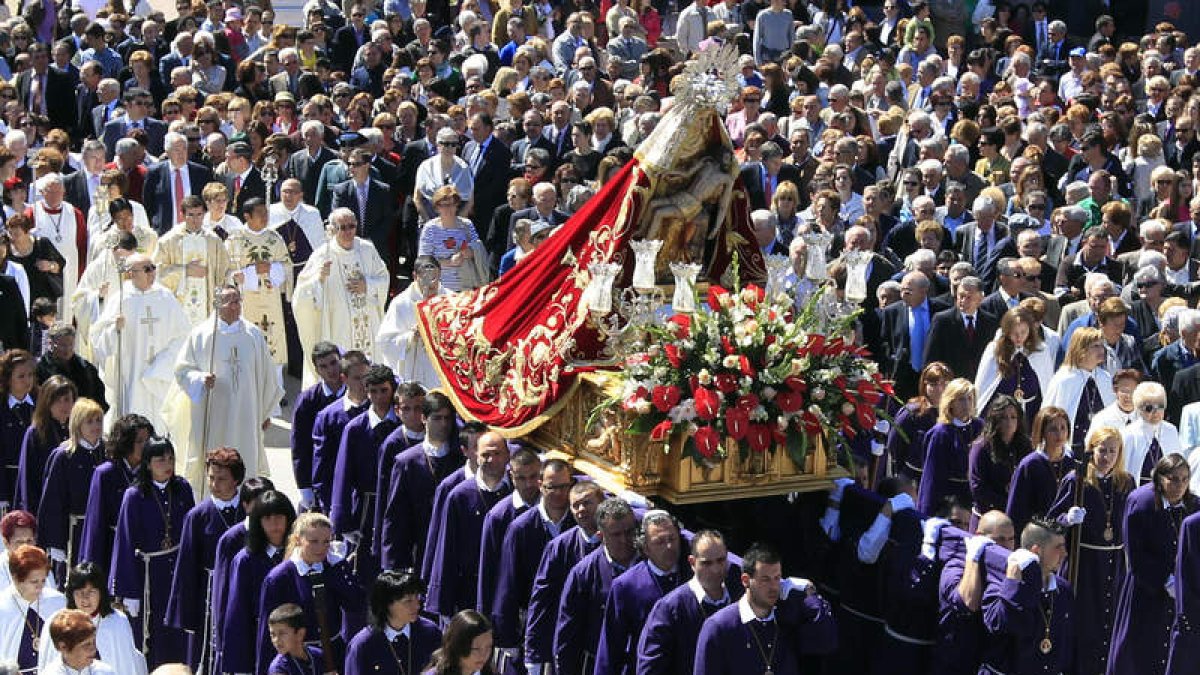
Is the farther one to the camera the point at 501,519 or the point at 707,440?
the point at 501,519

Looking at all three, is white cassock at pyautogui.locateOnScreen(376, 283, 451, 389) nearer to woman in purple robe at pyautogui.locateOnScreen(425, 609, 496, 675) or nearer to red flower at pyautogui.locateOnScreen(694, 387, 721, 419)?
red flower at pyautogui.locateOnScreen(694, 387, 721, 419)

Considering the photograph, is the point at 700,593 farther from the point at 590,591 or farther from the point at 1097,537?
the point at 1097,537

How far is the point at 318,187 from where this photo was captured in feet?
61.3

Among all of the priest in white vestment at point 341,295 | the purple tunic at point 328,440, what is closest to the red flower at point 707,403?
the purple tunic at point 328,440

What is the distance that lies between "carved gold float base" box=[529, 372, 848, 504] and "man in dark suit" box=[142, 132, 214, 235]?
7530 millimetres

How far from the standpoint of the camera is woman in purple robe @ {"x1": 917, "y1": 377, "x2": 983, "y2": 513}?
1276cm

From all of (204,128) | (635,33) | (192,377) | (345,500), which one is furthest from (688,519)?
(635,33)

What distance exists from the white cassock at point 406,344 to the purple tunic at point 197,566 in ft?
10.9

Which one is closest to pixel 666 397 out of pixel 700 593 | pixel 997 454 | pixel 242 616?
pixel 700 593

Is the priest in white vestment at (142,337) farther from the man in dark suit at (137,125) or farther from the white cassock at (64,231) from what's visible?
the man in dark suit at (137,125)

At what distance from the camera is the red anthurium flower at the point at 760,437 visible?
1080 centimetres

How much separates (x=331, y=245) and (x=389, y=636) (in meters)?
7.15

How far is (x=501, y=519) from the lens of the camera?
37.7 ft

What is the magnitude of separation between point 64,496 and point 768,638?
15.9 ft
